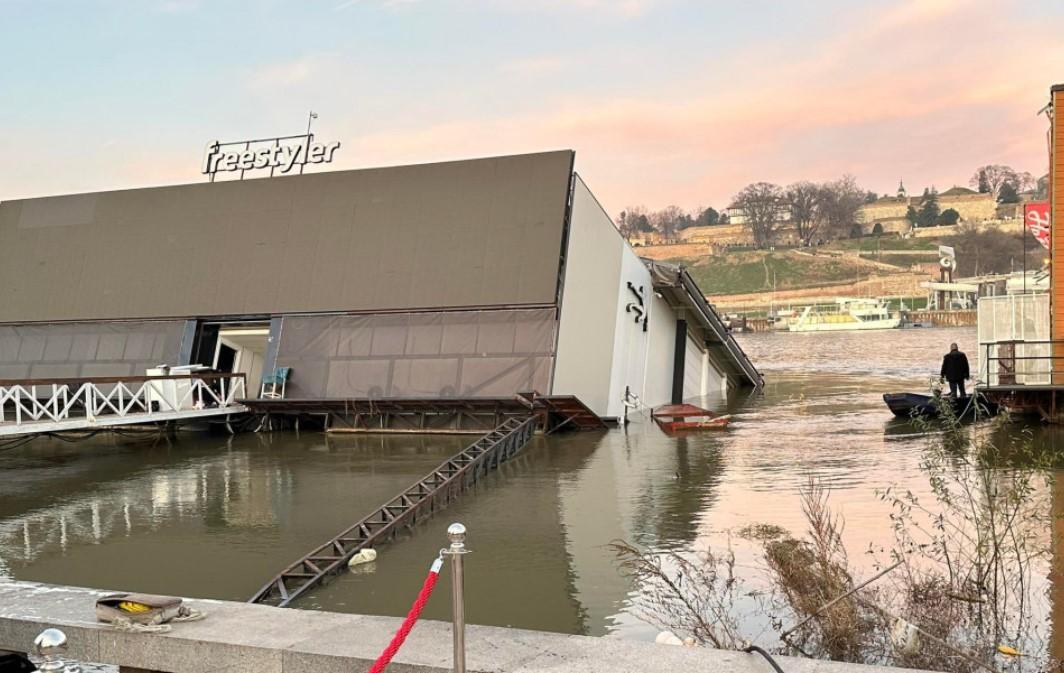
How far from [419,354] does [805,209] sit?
5374 inches

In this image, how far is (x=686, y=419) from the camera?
69.2ft

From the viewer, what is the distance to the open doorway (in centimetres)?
2513

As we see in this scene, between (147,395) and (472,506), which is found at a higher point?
(147,395)

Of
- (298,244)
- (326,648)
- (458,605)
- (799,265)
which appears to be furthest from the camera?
(799,265)

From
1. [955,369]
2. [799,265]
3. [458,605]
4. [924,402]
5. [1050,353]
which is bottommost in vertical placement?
[458,605]

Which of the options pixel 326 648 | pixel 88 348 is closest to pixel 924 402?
pixel 326 648

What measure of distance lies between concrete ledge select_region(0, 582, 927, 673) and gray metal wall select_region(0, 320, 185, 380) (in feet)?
64.2

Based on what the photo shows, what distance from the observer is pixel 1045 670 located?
612 centimetres

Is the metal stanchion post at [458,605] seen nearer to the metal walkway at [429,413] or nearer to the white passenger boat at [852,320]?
the metal walkway at [429,413]

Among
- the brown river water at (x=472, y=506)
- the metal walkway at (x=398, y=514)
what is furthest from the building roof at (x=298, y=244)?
the metal walkway at (x=398, y=514)

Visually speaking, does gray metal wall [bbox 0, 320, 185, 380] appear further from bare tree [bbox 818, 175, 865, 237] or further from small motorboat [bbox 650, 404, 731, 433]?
bare tree [bbox 818, 175, 865, 237]

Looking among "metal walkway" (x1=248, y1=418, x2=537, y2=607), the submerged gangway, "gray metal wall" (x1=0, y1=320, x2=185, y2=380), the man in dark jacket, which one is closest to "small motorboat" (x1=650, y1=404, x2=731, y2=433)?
"metal walkway" (x1=248, y1=418, x2=537, y2=607)

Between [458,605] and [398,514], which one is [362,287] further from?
[458,605]

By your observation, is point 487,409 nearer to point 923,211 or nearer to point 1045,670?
point 1045,670
